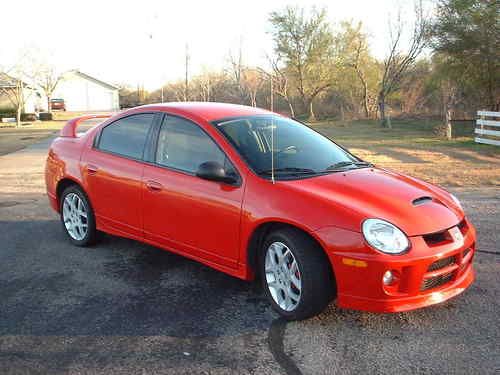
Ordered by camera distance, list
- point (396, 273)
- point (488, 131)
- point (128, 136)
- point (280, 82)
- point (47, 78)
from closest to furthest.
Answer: point (396, 273) < point (128, 136) < point (488, 131) < point (280, 82) < point (47, 78)

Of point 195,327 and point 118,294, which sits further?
point 118,294

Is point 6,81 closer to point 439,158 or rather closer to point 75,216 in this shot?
point 439,158

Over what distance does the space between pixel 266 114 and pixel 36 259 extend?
2827mm

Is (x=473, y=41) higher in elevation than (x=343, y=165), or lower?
higher

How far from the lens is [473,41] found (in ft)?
65.1

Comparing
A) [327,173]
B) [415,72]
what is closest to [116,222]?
[327,173]

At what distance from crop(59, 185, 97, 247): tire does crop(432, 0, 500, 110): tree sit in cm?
1865

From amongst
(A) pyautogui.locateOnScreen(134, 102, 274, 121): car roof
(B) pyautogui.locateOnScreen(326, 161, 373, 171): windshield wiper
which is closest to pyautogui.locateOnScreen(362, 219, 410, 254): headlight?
(B) pyautogui.locateOnScreen(326, 161, 373, 171): windshield wiper

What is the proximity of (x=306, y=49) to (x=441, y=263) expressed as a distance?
38.4 metres

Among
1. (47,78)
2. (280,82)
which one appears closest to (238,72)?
(280,82)

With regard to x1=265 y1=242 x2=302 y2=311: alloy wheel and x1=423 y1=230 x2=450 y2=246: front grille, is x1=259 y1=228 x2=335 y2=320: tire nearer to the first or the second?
x1=265 y1=242 x2=302 y2=311: alloy wheel

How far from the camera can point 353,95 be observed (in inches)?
1523

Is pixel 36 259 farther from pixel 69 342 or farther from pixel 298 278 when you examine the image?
pixel 298 278

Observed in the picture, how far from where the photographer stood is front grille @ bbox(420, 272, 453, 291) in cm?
340
